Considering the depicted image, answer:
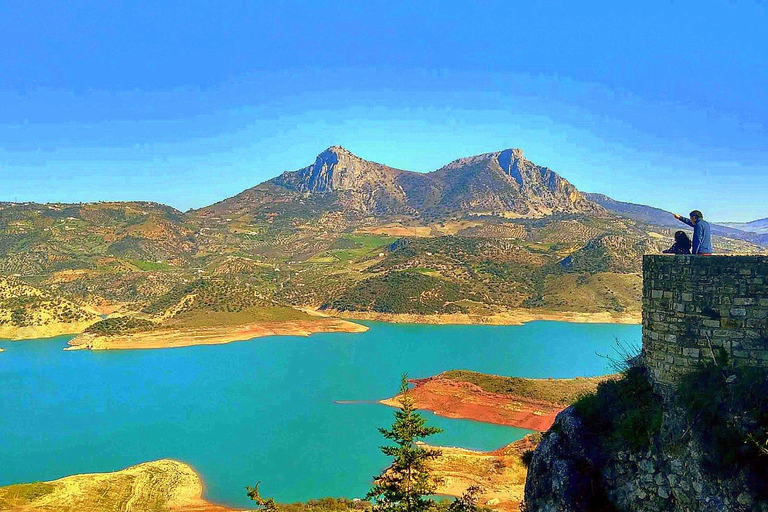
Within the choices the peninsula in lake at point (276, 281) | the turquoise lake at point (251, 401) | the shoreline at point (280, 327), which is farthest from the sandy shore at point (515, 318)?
the turquoise lake at point (251, 401)

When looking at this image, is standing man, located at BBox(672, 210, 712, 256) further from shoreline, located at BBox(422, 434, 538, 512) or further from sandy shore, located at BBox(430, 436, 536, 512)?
sandy shore, located at BBox(430, 436, 536, 512)

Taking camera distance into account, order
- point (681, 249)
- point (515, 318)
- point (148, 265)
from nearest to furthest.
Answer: point (681, 249) < point (515, 318) < point (148, 265)

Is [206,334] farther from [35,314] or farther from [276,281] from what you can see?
[276,281]

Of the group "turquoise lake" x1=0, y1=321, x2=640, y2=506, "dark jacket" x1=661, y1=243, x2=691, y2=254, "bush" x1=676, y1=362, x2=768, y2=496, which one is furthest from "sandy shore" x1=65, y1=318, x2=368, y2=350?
"bush" x1=676, y1=362, x2=768, y2=496

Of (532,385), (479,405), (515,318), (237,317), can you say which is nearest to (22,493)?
(479,405)

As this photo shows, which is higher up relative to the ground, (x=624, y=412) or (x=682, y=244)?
(x=682, y=244)

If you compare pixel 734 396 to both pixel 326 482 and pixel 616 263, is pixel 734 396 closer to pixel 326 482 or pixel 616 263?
pixel 326 482

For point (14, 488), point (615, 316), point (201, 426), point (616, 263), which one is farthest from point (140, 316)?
point (616, 263)

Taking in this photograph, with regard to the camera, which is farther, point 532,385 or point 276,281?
point 276,281
